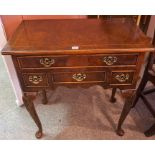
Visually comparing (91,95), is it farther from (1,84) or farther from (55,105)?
Result: (1,84)

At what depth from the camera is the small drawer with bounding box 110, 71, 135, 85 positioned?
0.95m

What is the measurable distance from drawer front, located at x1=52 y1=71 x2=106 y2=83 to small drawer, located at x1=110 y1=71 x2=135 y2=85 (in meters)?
0.06

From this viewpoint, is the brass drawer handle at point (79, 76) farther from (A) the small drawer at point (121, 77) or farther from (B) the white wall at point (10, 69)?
(B) the white wall at point (10, 69)

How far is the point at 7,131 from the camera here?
1.35 m

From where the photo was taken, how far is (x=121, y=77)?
3.19 feet

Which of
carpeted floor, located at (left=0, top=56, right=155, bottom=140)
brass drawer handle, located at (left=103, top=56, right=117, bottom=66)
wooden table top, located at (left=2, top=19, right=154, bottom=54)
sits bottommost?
carpeted floor, located at (left=0, top=56, right=155, bottom=140)

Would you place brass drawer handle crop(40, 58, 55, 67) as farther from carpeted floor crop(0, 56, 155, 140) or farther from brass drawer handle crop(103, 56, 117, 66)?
carpeted floor crop(0, 56, 155, 140)

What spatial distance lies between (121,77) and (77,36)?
333 mm

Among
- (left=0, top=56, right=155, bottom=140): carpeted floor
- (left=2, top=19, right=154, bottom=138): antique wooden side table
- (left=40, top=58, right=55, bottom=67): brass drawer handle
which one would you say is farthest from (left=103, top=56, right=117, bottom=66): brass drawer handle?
(left=0, top=56, right=155, bottom=140): carpeted floor

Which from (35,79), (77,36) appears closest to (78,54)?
(77,36)

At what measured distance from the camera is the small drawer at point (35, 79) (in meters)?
0.94

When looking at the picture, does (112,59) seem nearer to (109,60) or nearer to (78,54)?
(109,60)
